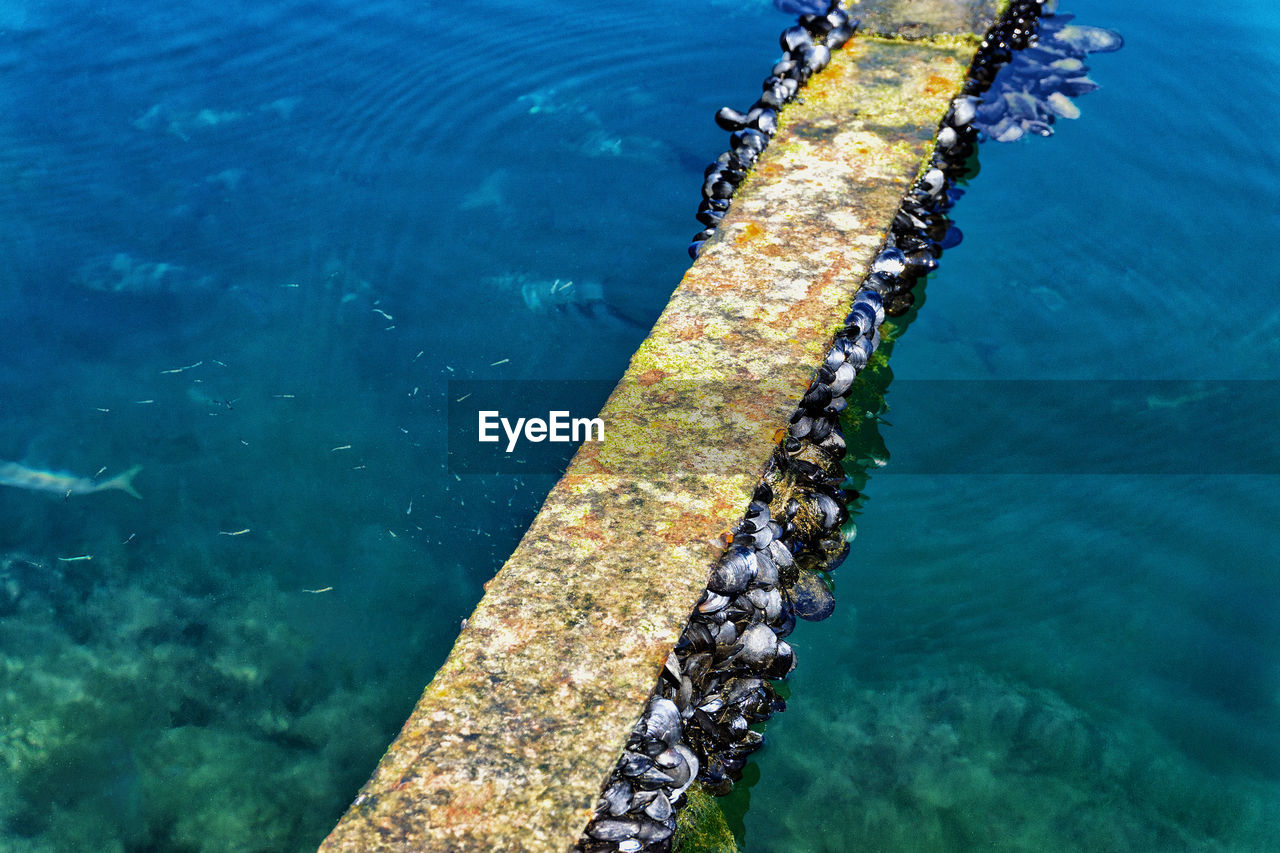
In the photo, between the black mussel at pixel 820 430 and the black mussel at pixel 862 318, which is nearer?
the black mussel at pixel 820 430

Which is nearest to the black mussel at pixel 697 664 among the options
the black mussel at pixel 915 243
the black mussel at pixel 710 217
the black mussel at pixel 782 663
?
the black mussel at pixel 782 663

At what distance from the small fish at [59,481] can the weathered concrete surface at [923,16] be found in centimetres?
655

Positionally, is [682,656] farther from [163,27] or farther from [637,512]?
[163,27]

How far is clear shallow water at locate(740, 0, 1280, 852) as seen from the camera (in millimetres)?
5172

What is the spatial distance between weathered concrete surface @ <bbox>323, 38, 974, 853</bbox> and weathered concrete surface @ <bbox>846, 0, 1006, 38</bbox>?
5.41 ft

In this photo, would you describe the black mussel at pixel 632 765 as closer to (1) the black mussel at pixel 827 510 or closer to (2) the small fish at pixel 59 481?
(1) the black mussel at pixel 827 510

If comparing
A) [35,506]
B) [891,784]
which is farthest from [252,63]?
[891,784]

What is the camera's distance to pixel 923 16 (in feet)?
31.1

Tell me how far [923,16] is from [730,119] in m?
2.02

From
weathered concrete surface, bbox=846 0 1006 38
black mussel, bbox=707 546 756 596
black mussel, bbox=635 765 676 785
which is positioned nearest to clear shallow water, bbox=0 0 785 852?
weathered concrete surface, bbox=846 0 1006 38

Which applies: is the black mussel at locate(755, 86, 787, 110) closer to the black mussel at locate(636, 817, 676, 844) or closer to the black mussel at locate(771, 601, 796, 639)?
the black mussel at locate(771, 601, 796, 639)

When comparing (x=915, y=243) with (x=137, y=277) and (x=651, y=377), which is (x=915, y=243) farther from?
(x=137, y=277)

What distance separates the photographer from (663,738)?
459 cm

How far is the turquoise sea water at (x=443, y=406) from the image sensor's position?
17.6 ft
